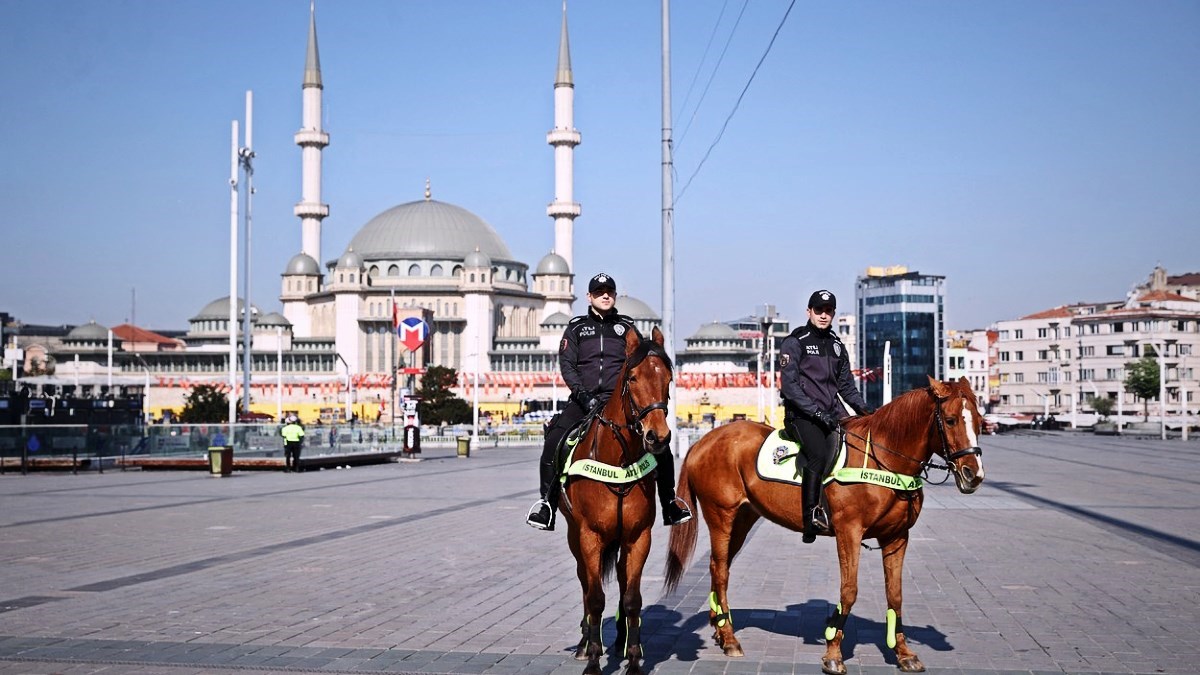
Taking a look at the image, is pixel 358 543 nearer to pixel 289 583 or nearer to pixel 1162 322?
pixel 289 583

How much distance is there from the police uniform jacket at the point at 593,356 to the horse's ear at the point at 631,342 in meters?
0.27

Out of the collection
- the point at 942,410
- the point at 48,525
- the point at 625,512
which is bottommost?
the point at 48,525

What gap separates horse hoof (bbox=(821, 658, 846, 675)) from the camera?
7438 mm

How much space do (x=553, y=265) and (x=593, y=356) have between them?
13395 cm

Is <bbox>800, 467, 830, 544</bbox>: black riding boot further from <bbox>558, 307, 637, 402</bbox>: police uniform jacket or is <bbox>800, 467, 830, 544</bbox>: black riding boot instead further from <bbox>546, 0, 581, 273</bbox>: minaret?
<bbox>546, 0, 581, 273</bbox>: minaret

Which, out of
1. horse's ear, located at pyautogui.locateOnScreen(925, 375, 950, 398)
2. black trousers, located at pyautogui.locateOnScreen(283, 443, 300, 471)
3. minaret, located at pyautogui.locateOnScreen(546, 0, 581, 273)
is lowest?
black trousers, located at pyautogui.locateOnScreen(283, 443, 300, 471)

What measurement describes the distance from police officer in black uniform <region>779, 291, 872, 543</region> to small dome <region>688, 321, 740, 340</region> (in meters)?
146

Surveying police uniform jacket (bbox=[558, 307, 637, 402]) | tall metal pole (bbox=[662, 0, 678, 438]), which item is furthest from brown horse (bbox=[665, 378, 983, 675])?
tall metal pole (bbox=[662, 0, 678, 438])

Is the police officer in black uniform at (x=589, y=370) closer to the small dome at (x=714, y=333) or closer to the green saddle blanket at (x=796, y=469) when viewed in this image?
the green saddle blanket at (x=796, y=469)

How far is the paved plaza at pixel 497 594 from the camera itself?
26.5 ft

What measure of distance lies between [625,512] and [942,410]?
197cm

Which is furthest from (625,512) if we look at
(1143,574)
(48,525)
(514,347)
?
(514,347)

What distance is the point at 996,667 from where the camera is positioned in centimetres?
773

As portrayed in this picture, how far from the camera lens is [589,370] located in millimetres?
8000
